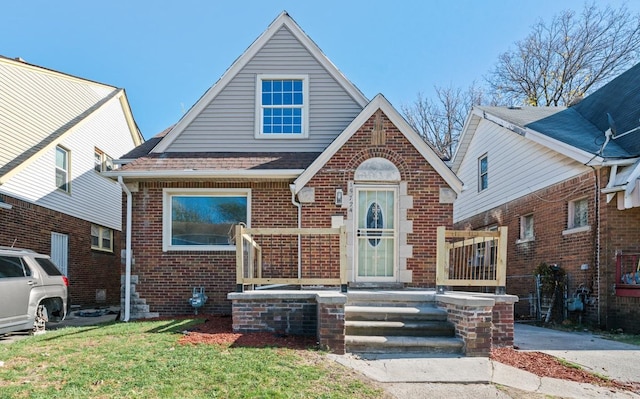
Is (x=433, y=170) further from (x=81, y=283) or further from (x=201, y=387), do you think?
(x=81, y=283)

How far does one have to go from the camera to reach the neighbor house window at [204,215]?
9.12 metres

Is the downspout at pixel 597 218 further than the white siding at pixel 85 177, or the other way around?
the white siding at pixel 85 177

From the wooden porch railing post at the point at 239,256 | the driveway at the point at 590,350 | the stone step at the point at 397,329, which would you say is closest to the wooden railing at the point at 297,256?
the wooden porch railing post at the point at 239,256

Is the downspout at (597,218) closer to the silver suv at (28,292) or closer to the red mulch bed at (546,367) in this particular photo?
the red mulch bed at (546,367)

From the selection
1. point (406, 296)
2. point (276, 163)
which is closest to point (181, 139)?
point (276, 163)

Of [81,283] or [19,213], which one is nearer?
[19,213]

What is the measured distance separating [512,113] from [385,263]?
7919mm

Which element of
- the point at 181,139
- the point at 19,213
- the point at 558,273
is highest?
the point at 181,139

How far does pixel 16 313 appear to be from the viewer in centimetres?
717

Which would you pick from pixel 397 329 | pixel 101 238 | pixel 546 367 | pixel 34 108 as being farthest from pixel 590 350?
pixel 34 108

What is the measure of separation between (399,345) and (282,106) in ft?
20.9

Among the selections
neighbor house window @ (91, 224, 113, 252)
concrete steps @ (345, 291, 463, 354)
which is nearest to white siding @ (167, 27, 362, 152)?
concrete steps @ (345, 291, 463, 354)

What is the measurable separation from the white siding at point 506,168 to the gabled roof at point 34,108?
1144 centimetres

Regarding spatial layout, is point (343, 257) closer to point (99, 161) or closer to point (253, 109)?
point (253, 109)
